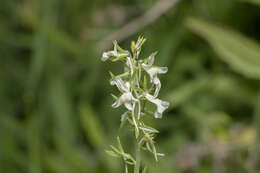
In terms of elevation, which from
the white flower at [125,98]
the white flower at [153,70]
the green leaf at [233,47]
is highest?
the green leaf at [233,47]

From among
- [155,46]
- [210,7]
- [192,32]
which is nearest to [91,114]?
[155,46]

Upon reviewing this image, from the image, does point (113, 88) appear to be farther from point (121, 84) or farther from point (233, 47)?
point (121, 84)

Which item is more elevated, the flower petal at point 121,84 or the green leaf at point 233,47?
the green leaf at point 233,47

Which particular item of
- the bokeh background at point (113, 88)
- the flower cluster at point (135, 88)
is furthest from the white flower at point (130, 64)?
the bokeh background at point (113, 88)

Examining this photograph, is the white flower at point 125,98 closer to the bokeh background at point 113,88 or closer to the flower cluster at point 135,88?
the flower cluster at point 135,88

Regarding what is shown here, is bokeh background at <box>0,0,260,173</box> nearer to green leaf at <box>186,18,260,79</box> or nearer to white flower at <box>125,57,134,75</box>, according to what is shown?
green leaf at <box>186,18,260,79</box>

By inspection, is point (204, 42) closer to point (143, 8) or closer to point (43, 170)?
point (143, 8)

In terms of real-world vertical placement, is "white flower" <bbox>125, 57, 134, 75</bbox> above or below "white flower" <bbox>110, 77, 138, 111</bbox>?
above

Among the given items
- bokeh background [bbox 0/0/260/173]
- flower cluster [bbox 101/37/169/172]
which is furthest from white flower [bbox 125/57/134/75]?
bokeh background [bbox 0/0/260/173]
